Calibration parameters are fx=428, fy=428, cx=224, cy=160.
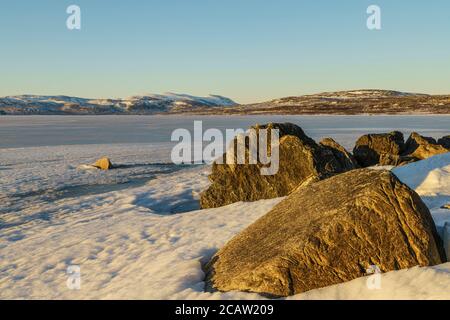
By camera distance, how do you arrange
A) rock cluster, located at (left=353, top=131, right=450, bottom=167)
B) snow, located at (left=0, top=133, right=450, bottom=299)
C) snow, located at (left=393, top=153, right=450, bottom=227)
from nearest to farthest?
snow, located at (left=0, top=133, right=450, bottom=299) → snow, located at (left=393, top=153, right=450, bottom=227) → rock cluster, located at (left=353, top=131, right=450, bottom=167)

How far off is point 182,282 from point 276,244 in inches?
73.8

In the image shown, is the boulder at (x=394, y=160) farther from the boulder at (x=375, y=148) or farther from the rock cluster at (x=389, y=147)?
the boulder at (x=375, y=148)

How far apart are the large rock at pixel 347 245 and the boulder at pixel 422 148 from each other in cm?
1368

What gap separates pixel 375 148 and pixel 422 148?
269cm

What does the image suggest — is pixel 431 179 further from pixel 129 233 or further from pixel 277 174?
pixel 129 233

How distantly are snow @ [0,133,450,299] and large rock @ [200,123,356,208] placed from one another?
97cm

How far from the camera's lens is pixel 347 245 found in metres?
6.91

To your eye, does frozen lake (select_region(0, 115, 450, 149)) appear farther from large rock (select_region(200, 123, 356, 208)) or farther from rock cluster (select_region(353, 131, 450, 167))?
large rock (select_region(200, 123, 356, 208))

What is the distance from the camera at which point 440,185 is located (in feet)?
42.0

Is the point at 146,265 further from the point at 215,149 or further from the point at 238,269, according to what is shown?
the point at 215,149

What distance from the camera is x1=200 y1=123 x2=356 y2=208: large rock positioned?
1563 centimetres

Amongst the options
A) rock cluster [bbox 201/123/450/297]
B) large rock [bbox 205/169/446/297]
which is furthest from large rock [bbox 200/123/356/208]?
large rock [bbox 205/169/446/297]

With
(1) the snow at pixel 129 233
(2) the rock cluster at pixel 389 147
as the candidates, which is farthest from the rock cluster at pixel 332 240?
(2) the rock cluster at pixel 389 147
